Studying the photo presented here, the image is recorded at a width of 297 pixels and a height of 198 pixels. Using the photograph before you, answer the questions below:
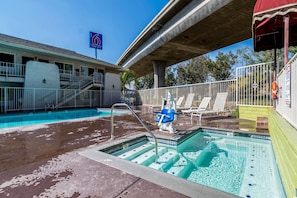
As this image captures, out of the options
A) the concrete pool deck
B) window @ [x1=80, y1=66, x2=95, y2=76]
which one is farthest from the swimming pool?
window @ [x1=80, y1=66, x2=95, y2=76]

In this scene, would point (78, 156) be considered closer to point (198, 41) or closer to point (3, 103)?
point (3, 103)

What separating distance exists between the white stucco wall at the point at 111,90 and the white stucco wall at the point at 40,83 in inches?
201

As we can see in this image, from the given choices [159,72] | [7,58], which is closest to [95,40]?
[159,72]

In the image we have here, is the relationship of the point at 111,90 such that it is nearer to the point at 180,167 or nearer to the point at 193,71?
the point at 180,167

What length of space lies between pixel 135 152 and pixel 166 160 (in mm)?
801

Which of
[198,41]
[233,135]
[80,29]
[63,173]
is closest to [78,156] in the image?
[63,173]

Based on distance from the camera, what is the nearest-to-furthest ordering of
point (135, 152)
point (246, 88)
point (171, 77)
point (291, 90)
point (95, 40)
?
1. point (291, 90)
2. point (135, 152)
3. point (246, 88)
4. point (95, 40)
5. point (171, 77)

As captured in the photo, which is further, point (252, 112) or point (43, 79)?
point (43, 79)

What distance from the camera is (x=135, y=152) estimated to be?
4.19m

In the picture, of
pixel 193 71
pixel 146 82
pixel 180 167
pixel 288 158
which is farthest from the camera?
pixel 146 82

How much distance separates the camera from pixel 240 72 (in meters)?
8.01

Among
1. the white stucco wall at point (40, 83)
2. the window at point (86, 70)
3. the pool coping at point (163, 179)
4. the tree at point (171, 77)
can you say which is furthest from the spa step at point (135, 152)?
the tree at point (171, 77)

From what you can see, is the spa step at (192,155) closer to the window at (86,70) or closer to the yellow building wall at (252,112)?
the yellow building wall at (252,112)

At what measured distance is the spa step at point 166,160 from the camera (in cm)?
360
